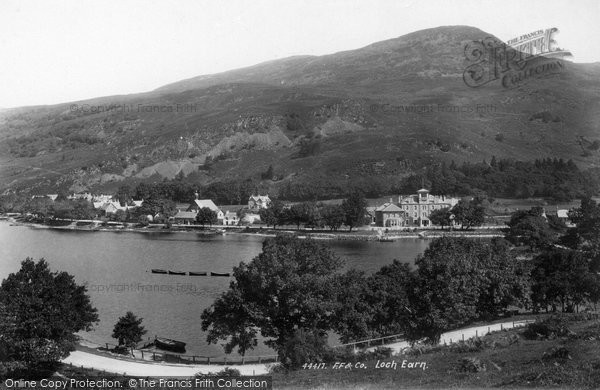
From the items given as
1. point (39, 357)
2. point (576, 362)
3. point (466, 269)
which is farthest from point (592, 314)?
point (39, 357)

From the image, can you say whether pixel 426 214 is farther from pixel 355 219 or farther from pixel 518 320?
pixel 518 320

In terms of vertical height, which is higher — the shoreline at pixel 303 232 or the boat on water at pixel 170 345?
the boat on water at pixel 170 345

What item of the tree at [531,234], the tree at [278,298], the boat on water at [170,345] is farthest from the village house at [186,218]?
the tree at [278,298]

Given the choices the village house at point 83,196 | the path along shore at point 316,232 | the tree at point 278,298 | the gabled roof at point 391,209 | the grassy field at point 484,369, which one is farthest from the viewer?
the village house at point 83,196

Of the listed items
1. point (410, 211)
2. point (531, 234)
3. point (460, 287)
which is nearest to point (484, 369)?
point (460, 287)

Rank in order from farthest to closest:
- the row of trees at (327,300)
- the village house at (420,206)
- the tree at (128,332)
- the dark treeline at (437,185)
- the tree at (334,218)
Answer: the dark treeline at (437,185) < the village house at (420,206) < the tree at (334,218) < the tree at (128,332) < the row of trees at (327,300)

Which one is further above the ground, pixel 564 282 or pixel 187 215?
pixel 564 282

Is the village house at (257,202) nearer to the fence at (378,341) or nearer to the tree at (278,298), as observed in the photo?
the fence at (378,341)

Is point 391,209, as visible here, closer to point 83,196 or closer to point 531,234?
point 531,234
